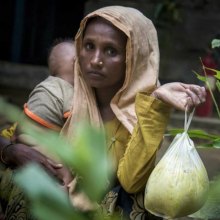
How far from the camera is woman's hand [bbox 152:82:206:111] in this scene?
6.27ft

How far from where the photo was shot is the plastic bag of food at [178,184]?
1711 mm

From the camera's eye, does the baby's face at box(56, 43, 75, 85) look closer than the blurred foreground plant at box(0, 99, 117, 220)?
No

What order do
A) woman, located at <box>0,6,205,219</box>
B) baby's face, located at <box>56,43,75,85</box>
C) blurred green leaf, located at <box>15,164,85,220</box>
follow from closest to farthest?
blurred green leaf, located at <box>15,164,85,220</box>, woman, located at <box>0,6,205,219</box>, baby's face, located at <box>56,43,75,85</box>

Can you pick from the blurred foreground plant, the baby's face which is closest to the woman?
the baby's face

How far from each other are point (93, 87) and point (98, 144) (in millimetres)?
1773

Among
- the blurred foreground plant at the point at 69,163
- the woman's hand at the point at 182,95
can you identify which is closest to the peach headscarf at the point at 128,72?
the woman's hand at the point at 182,95

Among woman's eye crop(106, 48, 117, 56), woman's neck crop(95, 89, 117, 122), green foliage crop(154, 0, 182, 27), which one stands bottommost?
green foliage crop(154, 0, 182, 27)

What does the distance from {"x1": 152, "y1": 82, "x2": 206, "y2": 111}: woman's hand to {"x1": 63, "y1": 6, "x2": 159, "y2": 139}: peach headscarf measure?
31 cm

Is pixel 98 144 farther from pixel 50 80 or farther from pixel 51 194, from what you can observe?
pixel 50 80

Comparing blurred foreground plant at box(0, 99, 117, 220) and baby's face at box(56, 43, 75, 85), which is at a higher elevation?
blurred foreground plant at box(0, 99, 117, 220)

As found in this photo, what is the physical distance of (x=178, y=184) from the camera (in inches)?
67.2

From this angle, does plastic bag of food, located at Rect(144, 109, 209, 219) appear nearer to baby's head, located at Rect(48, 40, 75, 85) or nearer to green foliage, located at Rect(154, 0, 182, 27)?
baby's head, located at Rect(48, 40, 75, 85)

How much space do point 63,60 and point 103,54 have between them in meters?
0.43

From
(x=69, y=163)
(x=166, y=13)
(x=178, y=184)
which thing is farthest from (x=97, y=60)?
(x=166, y=13)
